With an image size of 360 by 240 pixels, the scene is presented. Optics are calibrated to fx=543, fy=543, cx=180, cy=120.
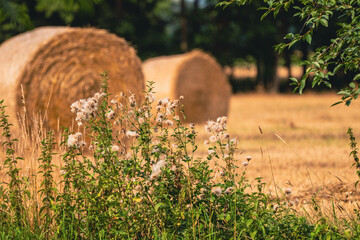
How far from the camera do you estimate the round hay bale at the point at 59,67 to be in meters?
9.17

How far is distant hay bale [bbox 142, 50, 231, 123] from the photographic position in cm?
1473

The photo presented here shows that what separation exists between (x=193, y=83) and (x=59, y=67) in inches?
234

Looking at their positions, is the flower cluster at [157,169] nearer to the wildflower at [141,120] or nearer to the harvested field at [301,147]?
the wildflower at [141,120]

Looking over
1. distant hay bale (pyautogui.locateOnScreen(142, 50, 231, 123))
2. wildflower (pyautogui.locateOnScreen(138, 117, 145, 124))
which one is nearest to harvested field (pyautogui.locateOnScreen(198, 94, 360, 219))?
distant hay bale (pyautogui.locateOnScreen(142, 50, 231, 123))

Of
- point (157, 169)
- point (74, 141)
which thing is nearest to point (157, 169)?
point (157, 169)

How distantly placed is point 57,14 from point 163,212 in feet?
87.9

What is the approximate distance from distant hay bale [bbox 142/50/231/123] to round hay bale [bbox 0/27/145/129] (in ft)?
13.4

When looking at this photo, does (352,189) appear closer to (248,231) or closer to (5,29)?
(248,231)

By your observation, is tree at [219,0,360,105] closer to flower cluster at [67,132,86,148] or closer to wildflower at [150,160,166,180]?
wildflower at [150,160,166,180]

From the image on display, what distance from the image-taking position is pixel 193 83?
49.5ft

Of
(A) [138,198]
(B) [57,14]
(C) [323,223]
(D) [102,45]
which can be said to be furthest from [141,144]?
(B) [57,14]

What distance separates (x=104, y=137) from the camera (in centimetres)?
411

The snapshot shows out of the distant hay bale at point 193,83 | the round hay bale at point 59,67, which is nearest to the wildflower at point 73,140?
the round hay bale at point 59,67

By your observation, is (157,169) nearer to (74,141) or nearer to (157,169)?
(157,169)
